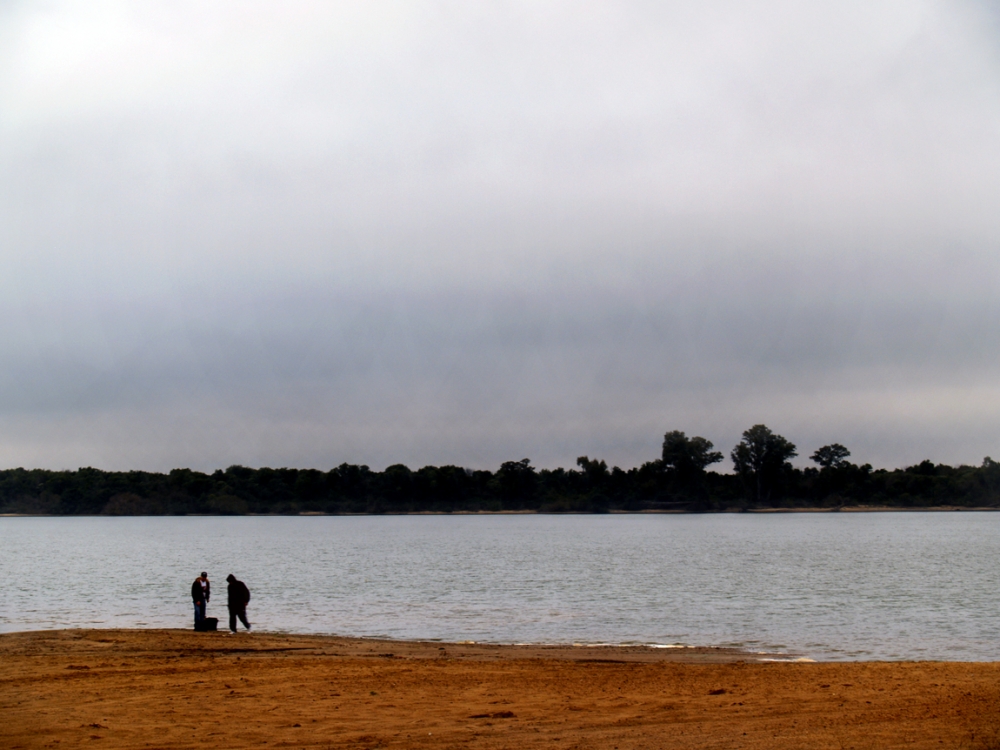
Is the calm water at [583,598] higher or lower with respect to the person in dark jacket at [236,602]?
lower

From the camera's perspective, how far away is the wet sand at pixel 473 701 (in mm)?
12508

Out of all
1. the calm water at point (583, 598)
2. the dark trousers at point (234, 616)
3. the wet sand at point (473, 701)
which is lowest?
the calm water at point (583, 598)

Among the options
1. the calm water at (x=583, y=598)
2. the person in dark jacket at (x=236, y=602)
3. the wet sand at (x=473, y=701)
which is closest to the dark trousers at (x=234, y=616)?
the person in dark jacket at (x=236, y=602)

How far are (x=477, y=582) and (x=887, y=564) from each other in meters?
31.9

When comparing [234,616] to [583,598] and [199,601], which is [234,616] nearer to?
[199,601]

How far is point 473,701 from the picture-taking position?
15359mm

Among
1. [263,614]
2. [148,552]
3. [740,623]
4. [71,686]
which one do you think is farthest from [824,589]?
[148,552]

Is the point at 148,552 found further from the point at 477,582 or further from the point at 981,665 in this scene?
the point at 981,665

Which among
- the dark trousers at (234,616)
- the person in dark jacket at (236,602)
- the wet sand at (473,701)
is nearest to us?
the wet sand at (473,701)

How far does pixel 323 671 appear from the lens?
60.5 ft

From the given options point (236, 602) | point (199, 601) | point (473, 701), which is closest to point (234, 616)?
point (236, 602)

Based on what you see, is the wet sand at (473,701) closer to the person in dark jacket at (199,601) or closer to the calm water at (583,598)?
the person in dark jacket at (199,601)

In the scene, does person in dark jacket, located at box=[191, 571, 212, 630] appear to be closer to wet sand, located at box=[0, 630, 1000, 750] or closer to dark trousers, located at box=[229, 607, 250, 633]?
dark trousers, located at box=[229, 607, 250, 633]

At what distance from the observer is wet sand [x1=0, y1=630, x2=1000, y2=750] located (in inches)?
492
